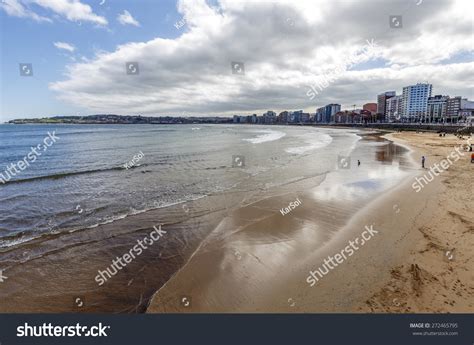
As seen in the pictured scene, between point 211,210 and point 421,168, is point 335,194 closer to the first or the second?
point 211,210

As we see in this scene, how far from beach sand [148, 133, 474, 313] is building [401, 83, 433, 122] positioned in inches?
7550

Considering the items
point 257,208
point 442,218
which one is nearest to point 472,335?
point 442,218

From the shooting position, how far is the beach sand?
609cm

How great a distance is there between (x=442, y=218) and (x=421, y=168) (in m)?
14.3

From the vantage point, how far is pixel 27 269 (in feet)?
26.3

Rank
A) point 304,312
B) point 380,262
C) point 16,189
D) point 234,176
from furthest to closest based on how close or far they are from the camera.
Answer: point 234,176 < point 16,189 < point 380,262 < point 304,312

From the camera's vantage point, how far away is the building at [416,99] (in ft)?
567

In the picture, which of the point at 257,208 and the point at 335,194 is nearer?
the point at 257,208

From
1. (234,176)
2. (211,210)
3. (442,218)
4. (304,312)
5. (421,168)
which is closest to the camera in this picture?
(304,312)

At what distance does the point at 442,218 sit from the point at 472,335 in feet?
22.5
